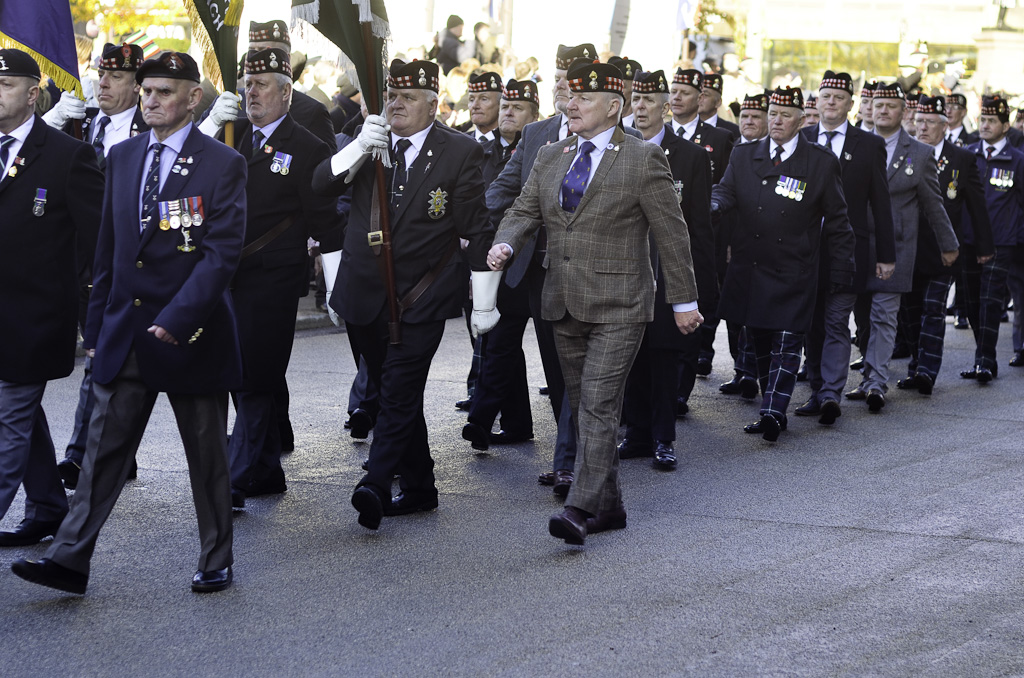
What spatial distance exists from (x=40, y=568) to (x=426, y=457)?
2061mm

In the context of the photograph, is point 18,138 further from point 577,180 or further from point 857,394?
point 857,394

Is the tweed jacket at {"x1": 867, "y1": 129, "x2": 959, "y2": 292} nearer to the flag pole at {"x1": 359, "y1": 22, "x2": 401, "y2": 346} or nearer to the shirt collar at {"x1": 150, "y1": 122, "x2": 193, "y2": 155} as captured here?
the flag pole at {"x1": 359, "y1": 22, "x2": 401, "y2": 346}

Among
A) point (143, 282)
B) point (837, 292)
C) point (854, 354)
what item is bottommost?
point (854, 354)

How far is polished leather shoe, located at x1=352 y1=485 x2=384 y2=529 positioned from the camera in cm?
656

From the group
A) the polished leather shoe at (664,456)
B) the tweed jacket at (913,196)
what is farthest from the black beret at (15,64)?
the tweed jacket at (913,196)

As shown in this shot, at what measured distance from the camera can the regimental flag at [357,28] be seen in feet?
22.1

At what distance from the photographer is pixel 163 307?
223 inches

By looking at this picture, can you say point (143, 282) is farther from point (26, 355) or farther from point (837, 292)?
point (837, 292)

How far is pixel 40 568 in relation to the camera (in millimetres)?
5508

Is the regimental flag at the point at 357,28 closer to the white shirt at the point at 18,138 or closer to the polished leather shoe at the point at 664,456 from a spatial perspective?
the white shirt at the point at 18,138

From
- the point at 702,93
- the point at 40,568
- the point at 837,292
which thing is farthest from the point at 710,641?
the point at 702,93

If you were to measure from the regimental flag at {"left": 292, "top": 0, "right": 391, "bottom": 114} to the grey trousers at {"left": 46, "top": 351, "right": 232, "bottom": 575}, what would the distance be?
169 centimetres

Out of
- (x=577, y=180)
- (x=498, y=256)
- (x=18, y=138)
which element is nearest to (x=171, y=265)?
(x=18, y=138)

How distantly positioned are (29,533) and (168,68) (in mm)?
2046
